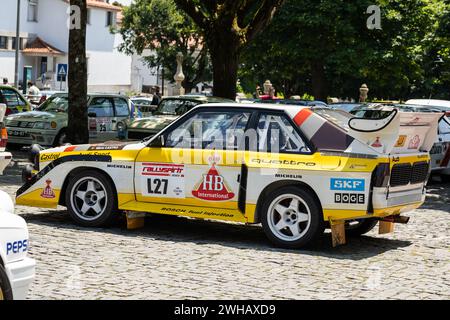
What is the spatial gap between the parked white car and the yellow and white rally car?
4.86m

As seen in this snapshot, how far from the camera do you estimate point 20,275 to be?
646 cm

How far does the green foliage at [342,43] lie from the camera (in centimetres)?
4791

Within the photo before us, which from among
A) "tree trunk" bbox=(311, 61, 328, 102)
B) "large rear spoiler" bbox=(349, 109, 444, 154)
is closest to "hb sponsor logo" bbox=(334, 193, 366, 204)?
"large rear spoiler" bbox=(349, 109, 444, 154)

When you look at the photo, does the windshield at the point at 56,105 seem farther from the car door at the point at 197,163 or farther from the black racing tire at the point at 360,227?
the black racing tire at the point at 360,227

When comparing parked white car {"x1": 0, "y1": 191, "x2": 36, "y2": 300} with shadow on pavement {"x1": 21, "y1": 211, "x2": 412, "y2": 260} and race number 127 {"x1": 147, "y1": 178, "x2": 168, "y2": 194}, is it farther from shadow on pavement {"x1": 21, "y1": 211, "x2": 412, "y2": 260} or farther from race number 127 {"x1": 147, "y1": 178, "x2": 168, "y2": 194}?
race number 127 {"x1": 147, "y1": 178, "x2": 168, "y2": 194}

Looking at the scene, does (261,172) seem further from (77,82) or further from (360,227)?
(77,82)

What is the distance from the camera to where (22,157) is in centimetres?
2258

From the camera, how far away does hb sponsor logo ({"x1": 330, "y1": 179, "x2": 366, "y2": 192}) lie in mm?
10688

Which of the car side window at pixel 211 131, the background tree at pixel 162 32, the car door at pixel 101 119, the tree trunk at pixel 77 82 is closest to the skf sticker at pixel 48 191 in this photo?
the car side window at pixel 211 131

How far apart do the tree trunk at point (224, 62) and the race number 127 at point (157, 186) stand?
14.0 m

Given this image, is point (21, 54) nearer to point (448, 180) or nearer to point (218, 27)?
point (218, 27)

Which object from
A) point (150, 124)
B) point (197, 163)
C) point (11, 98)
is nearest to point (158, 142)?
point (197, 163)

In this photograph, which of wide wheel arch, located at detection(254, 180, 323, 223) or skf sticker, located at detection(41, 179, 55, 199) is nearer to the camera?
wide wheel arch, located at detection(254, 180, 323, 223)
